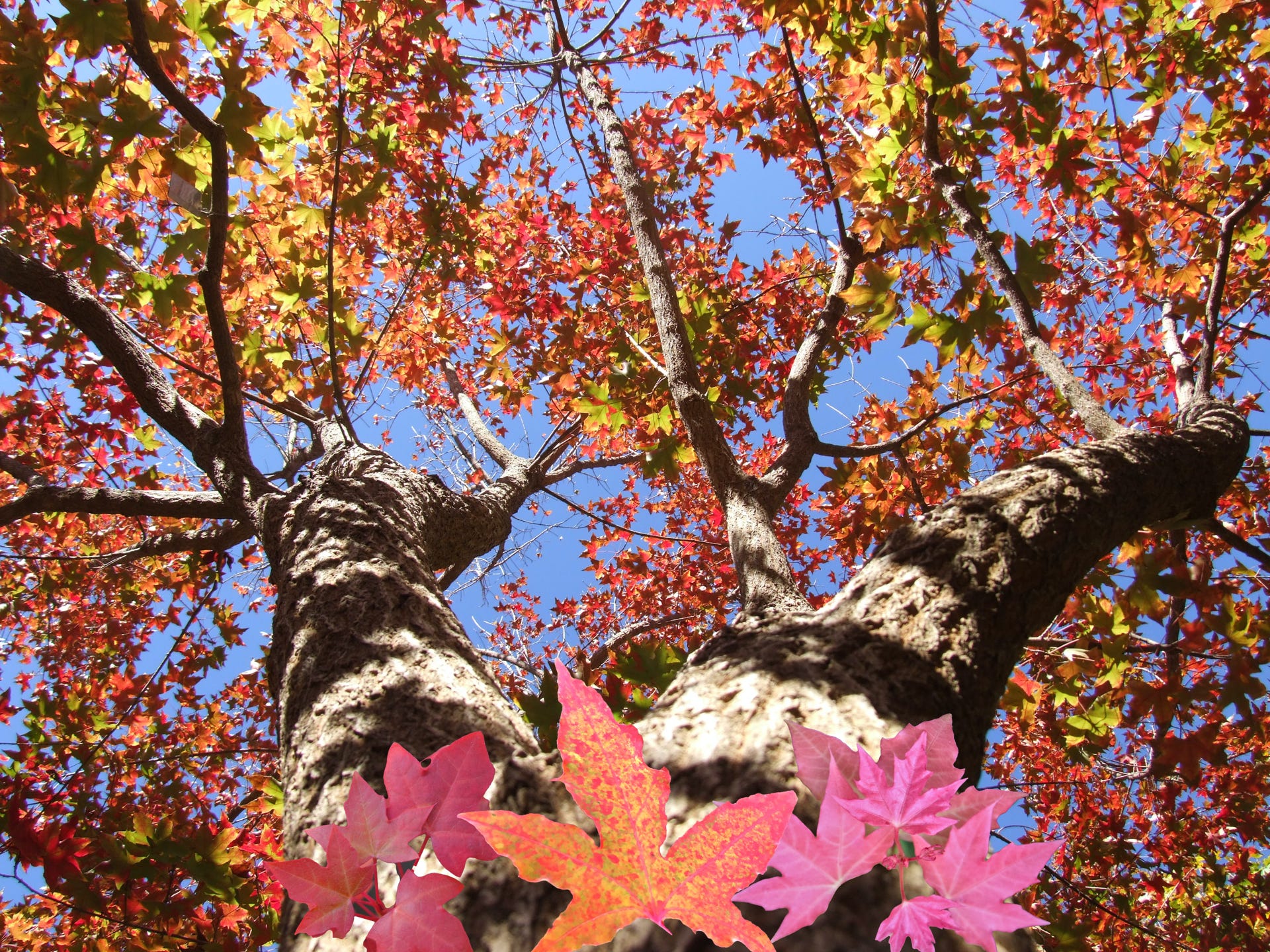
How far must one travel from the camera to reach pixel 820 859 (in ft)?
2.15

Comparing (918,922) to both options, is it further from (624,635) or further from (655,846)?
(624,635)

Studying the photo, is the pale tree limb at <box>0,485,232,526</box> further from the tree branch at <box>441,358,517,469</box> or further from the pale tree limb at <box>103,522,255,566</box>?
the tree branch at <box>441,358,517,469</box>

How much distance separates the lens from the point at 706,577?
686cm

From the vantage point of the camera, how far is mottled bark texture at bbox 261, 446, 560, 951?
1.11m

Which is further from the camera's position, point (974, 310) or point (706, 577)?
point (706, 577)

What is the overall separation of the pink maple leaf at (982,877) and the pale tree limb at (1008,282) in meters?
2.63

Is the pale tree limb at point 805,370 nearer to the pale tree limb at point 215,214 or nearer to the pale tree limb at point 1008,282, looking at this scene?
the pale tree limb at point 1008,282

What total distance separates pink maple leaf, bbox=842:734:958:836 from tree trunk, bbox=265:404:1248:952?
22 centimetres

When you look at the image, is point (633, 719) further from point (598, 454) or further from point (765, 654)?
point (598, 454)

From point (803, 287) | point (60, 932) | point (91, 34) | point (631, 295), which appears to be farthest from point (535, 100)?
point (60, 932)

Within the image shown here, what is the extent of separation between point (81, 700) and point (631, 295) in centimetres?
515

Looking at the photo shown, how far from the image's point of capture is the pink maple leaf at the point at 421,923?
2.05ft

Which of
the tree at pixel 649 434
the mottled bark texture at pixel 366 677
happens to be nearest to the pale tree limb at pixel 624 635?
the tree at pixel 649 434

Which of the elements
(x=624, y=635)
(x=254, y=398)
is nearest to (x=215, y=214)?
(x=254, y=398)
